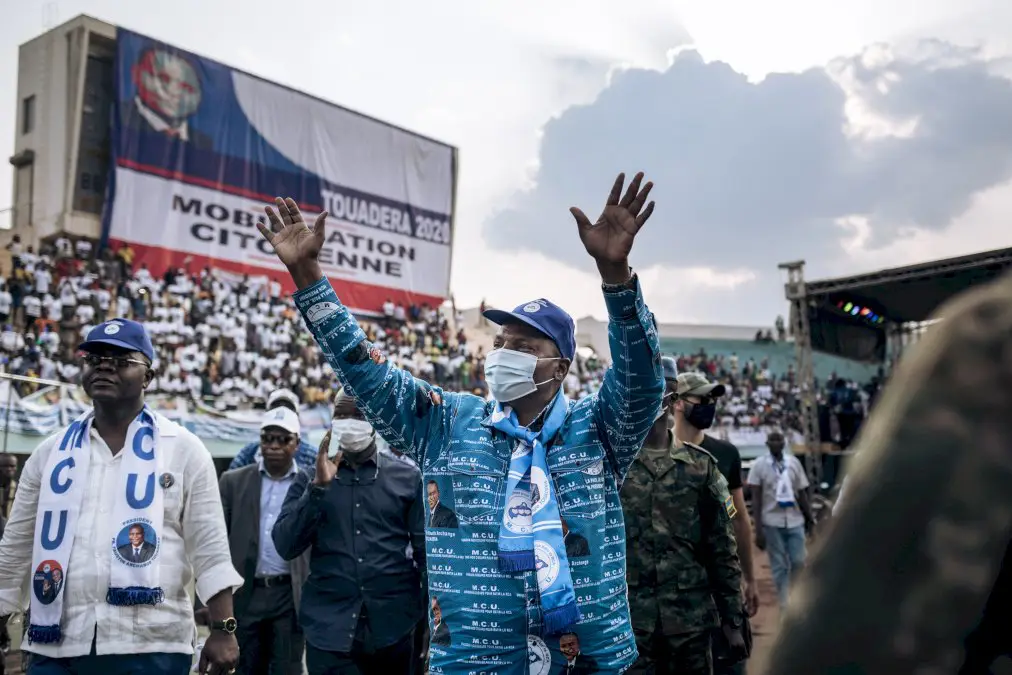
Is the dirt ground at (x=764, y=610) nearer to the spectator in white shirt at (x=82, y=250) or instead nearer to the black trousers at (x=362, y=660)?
the black trousers at (x=362, y=660)

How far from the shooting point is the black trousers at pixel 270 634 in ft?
16.2

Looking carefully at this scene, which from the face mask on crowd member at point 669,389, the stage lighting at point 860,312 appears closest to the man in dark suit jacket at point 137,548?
the face mask on crowd member at point 669,389

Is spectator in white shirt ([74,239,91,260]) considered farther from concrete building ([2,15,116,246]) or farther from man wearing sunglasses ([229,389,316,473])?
man wearing sunglasses ([229,389,316,473])

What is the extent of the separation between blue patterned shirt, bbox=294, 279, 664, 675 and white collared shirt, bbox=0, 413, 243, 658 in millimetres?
1228

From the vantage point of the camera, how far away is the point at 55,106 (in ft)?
80.4

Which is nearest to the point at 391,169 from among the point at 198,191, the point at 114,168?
the point at 198,191

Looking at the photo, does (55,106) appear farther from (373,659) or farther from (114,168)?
(373,659)

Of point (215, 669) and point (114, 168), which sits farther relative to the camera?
point (114, 168)

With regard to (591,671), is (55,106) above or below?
above

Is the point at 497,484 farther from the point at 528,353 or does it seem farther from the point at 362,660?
the point at 362,660

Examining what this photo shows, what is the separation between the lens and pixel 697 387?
524 cm

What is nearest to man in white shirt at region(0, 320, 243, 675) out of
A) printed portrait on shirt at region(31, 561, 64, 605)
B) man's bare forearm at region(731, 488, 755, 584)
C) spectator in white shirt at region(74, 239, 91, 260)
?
printed portrait on shirt at region(31, 561, 64, 605)

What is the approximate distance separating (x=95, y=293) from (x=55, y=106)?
362 inches

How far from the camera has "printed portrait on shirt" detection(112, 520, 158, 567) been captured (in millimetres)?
3393
